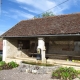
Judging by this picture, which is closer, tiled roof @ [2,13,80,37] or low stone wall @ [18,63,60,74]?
low stone wall @ [18,63,60,74]

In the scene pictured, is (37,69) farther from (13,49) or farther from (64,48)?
(13,49)

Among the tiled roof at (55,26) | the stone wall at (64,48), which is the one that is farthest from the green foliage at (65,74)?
the stone wall at (64,48)

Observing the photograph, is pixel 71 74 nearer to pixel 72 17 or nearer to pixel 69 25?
pixel 69 25

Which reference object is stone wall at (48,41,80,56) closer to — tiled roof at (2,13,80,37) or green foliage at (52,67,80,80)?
tiled roof at (2,13,80,37)

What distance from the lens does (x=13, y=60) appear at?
671 inches

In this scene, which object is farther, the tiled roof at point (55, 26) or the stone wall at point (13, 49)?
the stone wall at point (13, 49)

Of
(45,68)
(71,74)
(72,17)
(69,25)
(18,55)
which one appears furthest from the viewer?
(18,55)

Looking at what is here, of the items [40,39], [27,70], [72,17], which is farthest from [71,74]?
[72,17]

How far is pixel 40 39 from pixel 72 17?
3.85 meters

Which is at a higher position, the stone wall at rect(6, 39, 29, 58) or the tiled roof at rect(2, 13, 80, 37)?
the tiled roof at rect(2, 13, 80, 37)

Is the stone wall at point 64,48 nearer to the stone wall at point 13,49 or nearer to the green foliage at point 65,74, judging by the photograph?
the stone wall at point 13,49

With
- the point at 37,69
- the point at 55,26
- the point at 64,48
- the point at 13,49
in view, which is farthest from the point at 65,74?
the point at 13,49

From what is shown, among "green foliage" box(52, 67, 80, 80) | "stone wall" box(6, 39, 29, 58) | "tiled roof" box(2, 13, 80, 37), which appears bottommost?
"green foliage" box(52, 67, 80, 80)

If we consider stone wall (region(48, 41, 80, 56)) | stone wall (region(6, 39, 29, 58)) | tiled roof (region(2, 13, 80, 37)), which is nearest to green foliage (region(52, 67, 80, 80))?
tiled roof (region(2, 13, 80, 37))
